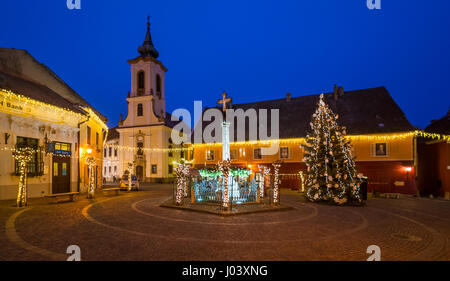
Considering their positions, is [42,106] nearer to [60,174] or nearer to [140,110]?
[60,174]

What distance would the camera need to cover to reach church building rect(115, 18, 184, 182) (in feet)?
140

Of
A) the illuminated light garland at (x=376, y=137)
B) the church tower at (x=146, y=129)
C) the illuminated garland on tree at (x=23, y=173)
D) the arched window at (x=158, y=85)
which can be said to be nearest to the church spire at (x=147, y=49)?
the church tower at (x=146, y=129)

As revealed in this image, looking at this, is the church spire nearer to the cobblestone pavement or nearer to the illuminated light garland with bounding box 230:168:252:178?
the illuminated light garland with bounding box 230:168:252:178

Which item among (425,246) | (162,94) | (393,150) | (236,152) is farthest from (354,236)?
(162,94)

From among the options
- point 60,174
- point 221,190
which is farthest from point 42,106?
point 221,190

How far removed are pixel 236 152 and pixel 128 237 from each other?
2328 cm

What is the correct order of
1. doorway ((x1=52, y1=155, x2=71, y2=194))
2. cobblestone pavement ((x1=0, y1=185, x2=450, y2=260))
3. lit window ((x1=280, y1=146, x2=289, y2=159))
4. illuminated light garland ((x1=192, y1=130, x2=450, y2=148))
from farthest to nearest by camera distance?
lit window ((x1=280, y1=146, x2=289, y2=159)), illuminated light garland ((x1=192, y1=130, x2=450, y2=148)), doorway ((x1=52, y1=155, x2=71, y2=194)), cobblestone pavement ((x1=0, y1=185, x2=450, y2=260))

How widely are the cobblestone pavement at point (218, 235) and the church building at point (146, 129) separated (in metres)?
30.6

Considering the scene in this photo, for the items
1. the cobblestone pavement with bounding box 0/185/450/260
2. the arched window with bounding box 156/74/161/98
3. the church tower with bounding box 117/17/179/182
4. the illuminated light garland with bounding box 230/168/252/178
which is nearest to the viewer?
the cobblestone pavement with bounding box 0/185/450/260

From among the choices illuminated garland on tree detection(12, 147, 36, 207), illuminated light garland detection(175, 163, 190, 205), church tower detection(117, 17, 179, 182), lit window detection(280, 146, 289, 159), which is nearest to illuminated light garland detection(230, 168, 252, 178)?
illuminated light garland detection(175, 163, 190, 205)

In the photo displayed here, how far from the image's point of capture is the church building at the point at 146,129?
42.7 meters

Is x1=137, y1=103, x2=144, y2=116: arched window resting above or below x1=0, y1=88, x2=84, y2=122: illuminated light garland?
above

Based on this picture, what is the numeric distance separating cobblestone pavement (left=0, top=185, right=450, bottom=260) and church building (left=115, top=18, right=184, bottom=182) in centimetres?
3058

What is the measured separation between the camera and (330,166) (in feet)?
52.1
